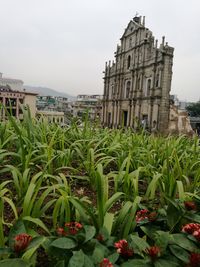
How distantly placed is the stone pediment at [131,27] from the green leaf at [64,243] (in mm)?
24083

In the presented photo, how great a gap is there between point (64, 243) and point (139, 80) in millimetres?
22883

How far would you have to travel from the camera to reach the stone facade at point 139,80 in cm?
1977

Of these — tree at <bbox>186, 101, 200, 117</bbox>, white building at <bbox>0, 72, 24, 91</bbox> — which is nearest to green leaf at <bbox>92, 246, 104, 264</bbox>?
white building at <bbox>0, 72, 24, 91</bbox>

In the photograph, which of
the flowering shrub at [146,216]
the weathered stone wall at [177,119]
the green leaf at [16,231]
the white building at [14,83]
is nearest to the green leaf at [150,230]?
the flowering shrub at [146,216]

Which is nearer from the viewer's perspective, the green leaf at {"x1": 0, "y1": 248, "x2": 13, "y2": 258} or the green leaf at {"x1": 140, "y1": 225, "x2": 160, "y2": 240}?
the green leaf at {"x1": 0, "y1": 248, "x2": 13, "y2": 258}

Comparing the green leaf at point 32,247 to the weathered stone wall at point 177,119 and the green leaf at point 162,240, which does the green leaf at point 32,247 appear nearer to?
the green leaf at point 162,240

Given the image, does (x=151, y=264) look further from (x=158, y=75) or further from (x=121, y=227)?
(x=158, y=75)

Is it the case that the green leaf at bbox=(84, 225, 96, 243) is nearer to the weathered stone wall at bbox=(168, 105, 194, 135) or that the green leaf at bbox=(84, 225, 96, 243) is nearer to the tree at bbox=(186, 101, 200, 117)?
the weathered stone wall at bbox=(168, 105, 194, 135)

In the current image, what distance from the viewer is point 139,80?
75.0ft

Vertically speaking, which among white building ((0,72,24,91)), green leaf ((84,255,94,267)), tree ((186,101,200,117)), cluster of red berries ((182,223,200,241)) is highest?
white building ((0,72,24,91))

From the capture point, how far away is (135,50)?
2350 centimetres

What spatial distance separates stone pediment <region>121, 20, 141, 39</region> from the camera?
23.2 metres

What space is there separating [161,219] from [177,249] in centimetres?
20

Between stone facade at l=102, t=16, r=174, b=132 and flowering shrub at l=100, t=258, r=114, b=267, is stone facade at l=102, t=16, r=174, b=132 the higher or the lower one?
the higher one
